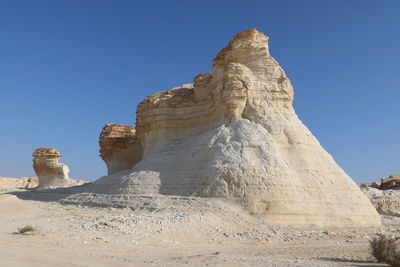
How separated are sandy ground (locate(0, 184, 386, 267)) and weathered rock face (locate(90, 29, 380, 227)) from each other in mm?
1396

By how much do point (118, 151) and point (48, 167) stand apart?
503 inches

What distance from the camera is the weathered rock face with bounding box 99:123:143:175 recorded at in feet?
100

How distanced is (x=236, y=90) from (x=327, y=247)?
9.32 m

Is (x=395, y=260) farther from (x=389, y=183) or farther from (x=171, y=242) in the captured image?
(x=389, y=183)

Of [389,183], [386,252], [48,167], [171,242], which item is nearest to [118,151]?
[48,167]

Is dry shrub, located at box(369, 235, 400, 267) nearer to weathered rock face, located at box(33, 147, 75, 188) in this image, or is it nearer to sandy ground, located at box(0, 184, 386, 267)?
sandy ground, located at box(0, 184, 386, 267)

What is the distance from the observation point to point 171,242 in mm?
10539

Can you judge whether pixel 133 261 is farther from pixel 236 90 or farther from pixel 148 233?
pixel 236 90

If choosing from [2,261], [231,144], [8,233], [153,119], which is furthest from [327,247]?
[153,119]

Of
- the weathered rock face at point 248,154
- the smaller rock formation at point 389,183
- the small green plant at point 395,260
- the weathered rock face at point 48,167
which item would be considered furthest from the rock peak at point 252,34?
the smaller rock formation at point 389,183

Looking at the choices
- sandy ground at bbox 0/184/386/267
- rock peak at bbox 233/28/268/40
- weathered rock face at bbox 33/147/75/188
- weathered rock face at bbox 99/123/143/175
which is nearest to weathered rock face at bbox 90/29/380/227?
rock peak at bbox 233/28/268/40

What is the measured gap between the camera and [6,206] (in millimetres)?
17469

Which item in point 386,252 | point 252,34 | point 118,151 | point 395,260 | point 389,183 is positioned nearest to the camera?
point 395,260

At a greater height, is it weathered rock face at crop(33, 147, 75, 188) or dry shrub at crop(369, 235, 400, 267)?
weathered rock face at crop(33, 147, 75, 188)
